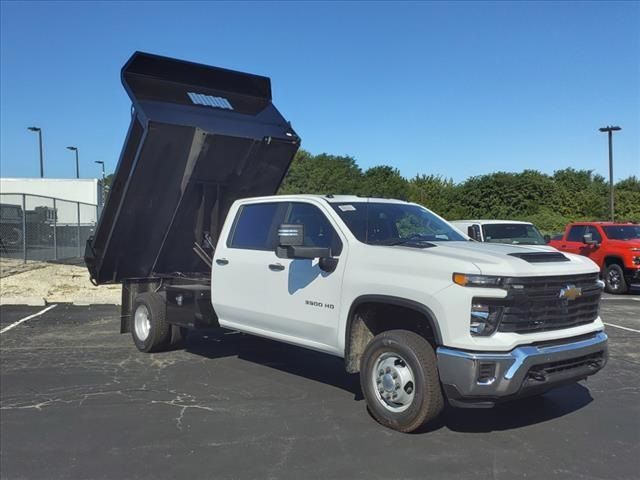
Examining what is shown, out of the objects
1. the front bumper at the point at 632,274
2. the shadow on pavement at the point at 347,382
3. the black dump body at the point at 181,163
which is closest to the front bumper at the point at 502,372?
the shadow on pavement at the point at 347,382

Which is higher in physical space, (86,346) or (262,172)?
(262,172)

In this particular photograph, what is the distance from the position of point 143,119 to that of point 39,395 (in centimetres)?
320

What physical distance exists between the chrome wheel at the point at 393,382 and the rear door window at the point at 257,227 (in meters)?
1.93

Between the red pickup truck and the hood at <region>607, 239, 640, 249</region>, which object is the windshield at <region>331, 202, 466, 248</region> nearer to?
the red pickup truck

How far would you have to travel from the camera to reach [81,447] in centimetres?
469

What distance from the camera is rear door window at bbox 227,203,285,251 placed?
6.50 m

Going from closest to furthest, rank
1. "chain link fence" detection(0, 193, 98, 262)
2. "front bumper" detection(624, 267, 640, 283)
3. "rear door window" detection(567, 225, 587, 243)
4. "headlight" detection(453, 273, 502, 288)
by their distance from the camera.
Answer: "headlight" detection(453, 273, 502, 288)
"front bumper" detection(624, 267, 640, 283)
"rear door window" detection(567, 225, 587, 243)
"chain link fence" detection(0, 193, 98, 262)

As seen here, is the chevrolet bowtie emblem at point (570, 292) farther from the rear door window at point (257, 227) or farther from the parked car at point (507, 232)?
the parked car at point (507, 232)

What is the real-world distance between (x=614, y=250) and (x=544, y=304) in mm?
12277

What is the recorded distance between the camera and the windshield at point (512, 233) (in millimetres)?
14312

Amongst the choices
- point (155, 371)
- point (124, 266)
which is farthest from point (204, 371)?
point (124, 266)

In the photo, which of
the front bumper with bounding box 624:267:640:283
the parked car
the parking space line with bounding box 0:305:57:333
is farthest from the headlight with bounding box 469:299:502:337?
the front bumper with bounding box 624:267:640:283

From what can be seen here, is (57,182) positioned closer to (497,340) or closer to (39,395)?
(39,395)

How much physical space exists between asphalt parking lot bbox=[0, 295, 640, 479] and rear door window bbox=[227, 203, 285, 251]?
1492 mm
